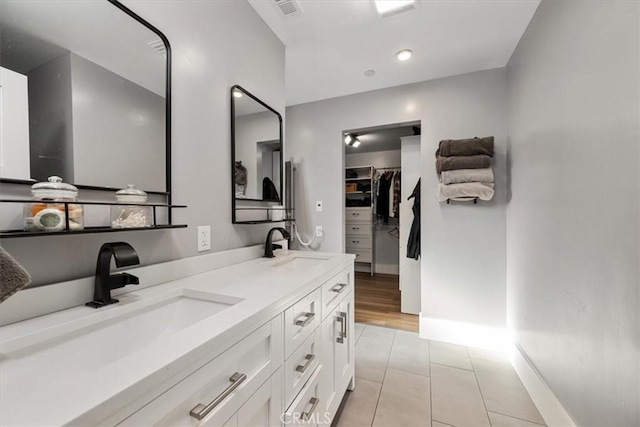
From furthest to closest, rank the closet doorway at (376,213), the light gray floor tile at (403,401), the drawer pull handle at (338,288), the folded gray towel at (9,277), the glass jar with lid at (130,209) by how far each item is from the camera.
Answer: the closet doorway at (376,213)
the light gray floor tile at (403,401)
the drawer pull handle at (338,288)
the glass jar with lid at (130,209)
the folded gray towel at (9,277)

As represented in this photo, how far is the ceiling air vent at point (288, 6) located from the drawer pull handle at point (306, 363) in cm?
189

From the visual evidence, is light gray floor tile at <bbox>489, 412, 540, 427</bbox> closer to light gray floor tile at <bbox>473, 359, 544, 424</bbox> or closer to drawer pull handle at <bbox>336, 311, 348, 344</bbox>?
light gray floor tile at <bbox>473, 359, 544, 424</bbox>

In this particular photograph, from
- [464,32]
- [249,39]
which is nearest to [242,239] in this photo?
[249,39]

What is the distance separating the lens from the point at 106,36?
0.89m

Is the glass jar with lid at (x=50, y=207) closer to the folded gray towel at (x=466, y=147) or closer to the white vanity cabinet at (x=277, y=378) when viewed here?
the white vanity cabinet at (x=277, y=378)

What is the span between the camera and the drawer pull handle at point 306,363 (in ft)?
3.22

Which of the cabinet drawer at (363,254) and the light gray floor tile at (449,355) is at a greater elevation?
the cabinet drawer at (363,254)

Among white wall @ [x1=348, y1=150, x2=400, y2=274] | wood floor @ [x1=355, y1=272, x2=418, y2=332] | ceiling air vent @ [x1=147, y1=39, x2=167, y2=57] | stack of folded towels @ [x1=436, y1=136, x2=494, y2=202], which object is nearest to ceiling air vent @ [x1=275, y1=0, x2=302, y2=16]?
ceiling air vent @ [x1=147, y1=39, x2=167, y2=57]

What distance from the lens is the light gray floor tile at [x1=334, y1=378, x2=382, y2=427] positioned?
1.45 metres

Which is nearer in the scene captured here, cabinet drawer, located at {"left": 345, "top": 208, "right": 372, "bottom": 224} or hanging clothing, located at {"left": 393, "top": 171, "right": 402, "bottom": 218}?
hanging clothing, located at {"left": 393, "top": 171, "right": 402, "bottom": 218}

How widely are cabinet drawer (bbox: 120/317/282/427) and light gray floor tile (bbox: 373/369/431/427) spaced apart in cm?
108

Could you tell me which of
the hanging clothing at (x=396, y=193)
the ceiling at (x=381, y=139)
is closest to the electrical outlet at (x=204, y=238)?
the ceiling at (x=381, y=139)

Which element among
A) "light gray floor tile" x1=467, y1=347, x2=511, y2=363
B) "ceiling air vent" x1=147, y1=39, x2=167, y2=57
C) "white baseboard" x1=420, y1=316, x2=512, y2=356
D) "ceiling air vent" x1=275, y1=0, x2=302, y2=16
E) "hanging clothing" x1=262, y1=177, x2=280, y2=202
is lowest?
"light gray floor tile" x1=467, y1=347, x2=511, y2=363

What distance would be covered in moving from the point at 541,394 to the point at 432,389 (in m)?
0.59
